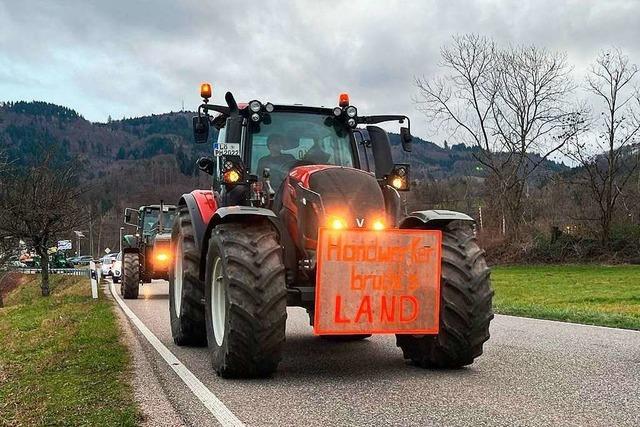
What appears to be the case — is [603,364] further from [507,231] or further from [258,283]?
[507,231]

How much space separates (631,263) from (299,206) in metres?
28.7

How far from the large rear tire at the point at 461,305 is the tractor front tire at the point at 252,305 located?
1.37 m

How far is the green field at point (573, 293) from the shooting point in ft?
38.7

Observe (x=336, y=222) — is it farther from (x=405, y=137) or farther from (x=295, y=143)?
(x=405, y=137)

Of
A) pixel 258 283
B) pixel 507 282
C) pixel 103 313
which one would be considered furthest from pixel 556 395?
pixel 507 282

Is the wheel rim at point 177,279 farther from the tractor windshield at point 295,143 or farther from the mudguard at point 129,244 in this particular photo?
the mudguard at point 129,244

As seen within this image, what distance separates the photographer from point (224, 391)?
17.0ft

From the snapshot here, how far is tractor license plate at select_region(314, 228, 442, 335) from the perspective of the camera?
549cm

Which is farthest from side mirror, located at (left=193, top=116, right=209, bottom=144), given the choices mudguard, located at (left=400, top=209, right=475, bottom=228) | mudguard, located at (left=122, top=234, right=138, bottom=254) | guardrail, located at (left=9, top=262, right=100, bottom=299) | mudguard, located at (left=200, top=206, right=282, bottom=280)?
guardrail, located at (left=9, top=262, right=100, bottom=299)

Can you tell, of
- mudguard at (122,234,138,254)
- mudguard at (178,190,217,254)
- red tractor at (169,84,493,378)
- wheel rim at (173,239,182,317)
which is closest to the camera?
red tractor at (169,84,493,378)

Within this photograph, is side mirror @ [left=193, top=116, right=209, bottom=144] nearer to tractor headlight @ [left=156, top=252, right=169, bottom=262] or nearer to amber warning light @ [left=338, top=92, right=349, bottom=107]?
amber warning light @ [left=338, top=92, right=349, bottom=107]

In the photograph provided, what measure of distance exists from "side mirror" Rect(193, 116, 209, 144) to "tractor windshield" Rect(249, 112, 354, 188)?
0.77 m

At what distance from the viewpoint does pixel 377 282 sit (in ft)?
18.3

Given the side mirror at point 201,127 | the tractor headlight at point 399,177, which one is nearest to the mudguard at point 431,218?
the tractor headlight at point 399,177
